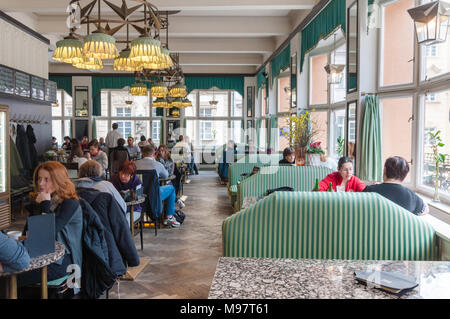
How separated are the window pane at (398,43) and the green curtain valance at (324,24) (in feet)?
2.33

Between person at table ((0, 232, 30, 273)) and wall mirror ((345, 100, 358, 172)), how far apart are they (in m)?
4.19

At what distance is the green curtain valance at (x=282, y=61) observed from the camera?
9.03m

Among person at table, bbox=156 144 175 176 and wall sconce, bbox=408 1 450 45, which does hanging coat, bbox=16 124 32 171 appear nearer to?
person at table, bbox=156 144 175 176

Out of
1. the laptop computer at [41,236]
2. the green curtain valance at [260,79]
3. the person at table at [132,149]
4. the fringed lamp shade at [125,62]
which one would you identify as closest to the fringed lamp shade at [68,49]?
the fringed lamp shade at [125,62]

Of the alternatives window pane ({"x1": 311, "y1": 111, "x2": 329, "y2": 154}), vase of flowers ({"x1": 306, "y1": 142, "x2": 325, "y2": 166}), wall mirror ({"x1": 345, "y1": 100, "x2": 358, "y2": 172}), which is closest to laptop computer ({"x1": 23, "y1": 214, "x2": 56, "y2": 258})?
wall mirror ({"x1": 345, "y1": 100, "x2": 358, "y2": 172})

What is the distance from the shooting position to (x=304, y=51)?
760 cm

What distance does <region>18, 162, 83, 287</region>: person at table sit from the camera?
2611mm

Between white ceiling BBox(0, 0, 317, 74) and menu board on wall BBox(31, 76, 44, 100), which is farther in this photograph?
menu board on wall BBox(31, 76, 44, 100)

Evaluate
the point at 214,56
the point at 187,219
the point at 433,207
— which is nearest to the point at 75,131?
the point at 214,56

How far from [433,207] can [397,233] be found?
1330 millimetres

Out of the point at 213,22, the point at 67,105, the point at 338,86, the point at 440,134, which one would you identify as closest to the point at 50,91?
the point at 213,22

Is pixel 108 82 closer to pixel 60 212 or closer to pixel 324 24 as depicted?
pixel 324 24

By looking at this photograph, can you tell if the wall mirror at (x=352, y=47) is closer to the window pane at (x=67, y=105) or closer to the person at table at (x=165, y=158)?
the person at table at (x=165, y=158)
